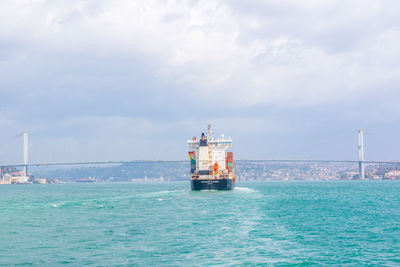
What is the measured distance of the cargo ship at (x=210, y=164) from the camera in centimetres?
6781

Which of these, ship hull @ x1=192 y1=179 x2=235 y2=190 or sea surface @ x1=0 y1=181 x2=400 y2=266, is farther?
ship hull @ x1=192 y1=179 x2=235 y2=190

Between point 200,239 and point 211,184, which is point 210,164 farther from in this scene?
point 200,239

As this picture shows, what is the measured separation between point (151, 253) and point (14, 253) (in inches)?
234

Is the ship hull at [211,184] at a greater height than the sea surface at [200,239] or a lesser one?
greater

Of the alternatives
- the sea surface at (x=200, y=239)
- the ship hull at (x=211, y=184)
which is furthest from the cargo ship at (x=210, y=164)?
the sea surface at (x=200, y=239)

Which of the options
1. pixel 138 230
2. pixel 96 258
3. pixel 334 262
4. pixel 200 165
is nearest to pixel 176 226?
pixel 138 230

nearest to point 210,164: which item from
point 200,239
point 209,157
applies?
point 209,157

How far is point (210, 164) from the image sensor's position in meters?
73.3

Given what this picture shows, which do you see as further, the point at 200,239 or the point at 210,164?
the point at 210,164

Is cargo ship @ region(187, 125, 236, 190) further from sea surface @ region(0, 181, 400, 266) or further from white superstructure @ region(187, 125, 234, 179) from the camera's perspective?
sea surface @ region(0, 181, 400, 266)

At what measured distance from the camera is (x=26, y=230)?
92.1 ft

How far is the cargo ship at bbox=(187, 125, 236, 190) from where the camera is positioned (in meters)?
67.8

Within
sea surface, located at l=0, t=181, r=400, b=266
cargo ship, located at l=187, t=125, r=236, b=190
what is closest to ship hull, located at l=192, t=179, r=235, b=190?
cargo ship, located at l=187, t=125, r=236, b=190

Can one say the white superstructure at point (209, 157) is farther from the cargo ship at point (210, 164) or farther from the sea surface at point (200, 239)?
the sea surface at point (200, 239)
